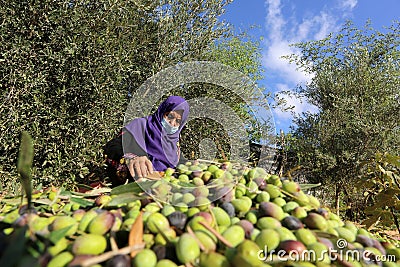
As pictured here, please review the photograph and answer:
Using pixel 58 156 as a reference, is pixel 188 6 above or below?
above

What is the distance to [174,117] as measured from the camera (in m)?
3.32

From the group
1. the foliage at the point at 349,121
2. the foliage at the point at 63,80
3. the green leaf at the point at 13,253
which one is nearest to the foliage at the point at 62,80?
the foliage at the point at 63,80

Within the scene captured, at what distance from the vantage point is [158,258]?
24.8 inches

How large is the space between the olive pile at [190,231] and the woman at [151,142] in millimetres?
1113

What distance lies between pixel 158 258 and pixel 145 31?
532 centimetres

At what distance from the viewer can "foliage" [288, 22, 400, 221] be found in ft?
28.5

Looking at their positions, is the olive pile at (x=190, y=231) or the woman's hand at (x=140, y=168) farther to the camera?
the woman's hand at (x=140, y=168)

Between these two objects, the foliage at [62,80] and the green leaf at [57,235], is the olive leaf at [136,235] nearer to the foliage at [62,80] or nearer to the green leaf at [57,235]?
the green leaf at [57,235]

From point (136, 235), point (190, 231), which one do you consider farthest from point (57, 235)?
point (190, 231)

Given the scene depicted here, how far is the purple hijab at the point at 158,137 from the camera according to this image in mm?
2663

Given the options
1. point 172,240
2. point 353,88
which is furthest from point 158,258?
point 353,88

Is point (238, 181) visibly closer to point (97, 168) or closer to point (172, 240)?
point (172, 240)

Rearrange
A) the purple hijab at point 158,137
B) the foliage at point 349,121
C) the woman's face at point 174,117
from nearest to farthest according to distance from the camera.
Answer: the purple hijab at point 158,137, the woman's face at point 174,117, the foliage at point 349,121

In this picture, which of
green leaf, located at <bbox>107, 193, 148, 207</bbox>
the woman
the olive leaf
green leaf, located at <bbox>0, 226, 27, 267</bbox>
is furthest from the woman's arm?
green leaf, located at <bbox>0, 226, 27, 267</bbox>
